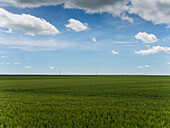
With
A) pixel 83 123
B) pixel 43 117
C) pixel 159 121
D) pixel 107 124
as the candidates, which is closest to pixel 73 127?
pixel 83 123

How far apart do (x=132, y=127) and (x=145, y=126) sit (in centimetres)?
68

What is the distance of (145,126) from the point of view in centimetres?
647

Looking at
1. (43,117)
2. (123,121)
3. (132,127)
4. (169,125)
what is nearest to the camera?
(132,127)

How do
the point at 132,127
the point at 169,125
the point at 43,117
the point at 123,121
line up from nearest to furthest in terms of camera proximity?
the point at 132,127 < the point at 169,125 < the point at 123,121 < the point at 43,117

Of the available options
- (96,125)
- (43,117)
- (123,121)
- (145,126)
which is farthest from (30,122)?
(145,126)

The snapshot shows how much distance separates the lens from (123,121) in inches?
281

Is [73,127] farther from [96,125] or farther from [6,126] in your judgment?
[6,126]

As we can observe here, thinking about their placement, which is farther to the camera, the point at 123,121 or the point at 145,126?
the point at 123,121

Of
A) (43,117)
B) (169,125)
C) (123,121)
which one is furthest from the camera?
(43,117)

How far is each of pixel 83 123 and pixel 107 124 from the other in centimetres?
115

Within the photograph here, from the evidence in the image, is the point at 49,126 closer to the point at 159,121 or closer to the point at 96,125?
the point at 96,125

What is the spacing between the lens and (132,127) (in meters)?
6.29

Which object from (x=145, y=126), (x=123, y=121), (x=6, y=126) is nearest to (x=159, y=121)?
(x=145, y=126)

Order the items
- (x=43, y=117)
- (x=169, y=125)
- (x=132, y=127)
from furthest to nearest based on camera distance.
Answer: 1. (x=43, y=117)
2. (x=169, y=125)
3. (x=132, y=127)
